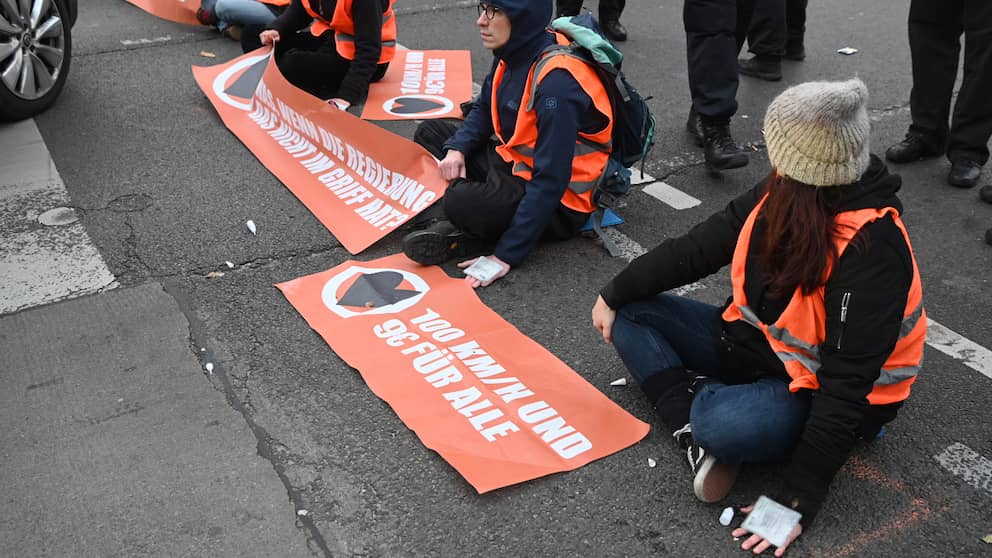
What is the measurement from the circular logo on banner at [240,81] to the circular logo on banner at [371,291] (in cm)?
217

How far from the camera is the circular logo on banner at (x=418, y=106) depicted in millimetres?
5691

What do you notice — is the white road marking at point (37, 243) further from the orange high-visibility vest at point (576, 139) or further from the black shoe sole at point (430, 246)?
the orange high-visibility vest at point (576, 139)

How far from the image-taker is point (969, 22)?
15.3 feet

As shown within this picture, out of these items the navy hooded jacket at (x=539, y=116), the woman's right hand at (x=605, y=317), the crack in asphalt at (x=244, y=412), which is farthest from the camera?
the navy hooded jacket at (x=539, y=116)

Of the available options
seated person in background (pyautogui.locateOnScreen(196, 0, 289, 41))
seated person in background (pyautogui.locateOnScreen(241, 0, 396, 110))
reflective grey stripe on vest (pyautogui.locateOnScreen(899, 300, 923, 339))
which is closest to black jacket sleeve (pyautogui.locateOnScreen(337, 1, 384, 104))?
seated person in background (pyautogui.locateOnScreen(241, 0, 396, 110))

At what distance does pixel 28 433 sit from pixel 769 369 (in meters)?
2.27

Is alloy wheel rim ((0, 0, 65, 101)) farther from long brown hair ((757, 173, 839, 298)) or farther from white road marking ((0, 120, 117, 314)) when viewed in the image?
long brown hair ((757, 173, 839, 298))

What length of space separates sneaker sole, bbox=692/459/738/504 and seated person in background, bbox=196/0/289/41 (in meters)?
4.91

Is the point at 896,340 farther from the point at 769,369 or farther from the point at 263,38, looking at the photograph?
the point at 263,38

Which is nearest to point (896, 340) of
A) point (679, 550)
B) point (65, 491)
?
point (679, 550)

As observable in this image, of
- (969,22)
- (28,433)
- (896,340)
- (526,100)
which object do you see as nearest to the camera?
(896,340)

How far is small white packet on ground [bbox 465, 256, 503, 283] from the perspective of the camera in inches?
151

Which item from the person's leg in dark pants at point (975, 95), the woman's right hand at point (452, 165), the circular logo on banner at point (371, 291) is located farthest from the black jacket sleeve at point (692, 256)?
the person's leg in dark pants at point (975, 95)

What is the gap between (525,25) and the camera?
384 cm
